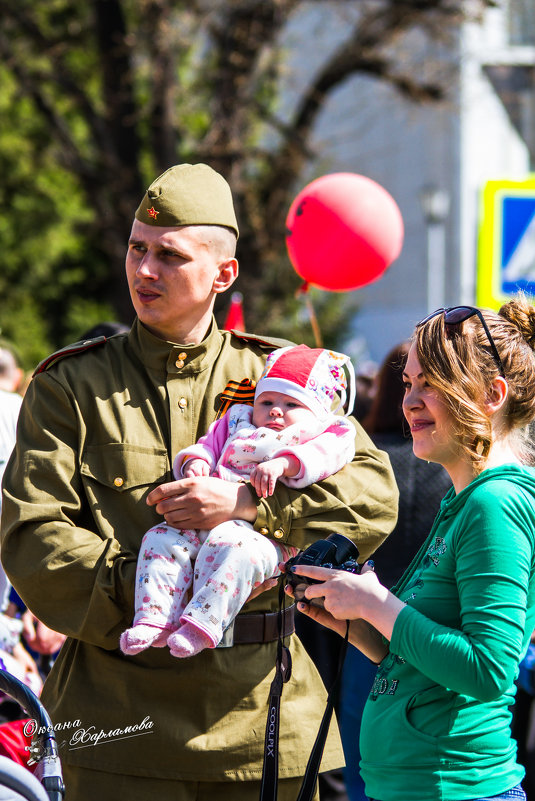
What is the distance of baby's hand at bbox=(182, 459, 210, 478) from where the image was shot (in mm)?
2588

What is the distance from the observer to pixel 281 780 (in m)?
2.62

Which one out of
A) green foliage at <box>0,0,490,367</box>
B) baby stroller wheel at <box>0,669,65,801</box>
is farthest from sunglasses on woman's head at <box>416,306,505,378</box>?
green foliage at <box>0,0,490,367</box>

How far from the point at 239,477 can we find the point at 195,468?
0.14 m

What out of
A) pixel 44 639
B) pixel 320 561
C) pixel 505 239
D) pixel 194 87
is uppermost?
pixel 194 87

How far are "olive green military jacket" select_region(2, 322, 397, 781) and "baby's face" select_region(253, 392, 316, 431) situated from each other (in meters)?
0.13

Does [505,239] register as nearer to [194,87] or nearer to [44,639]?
[44,639]

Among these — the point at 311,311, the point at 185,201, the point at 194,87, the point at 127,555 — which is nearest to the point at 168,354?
the point at 185,201

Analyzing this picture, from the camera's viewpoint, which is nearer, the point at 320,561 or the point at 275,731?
A: the point at 320,561

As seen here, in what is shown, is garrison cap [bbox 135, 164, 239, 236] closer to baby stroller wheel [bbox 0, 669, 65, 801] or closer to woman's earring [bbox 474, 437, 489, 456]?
woman's earring [bbox 474, 437, 489, 456]

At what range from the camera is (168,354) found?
9.19 ft

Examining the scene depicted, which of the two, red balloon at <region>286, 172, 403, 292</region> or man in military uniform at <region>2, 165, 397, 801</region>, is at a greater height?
red balloon at <region>286, 172, 403, 292</region>

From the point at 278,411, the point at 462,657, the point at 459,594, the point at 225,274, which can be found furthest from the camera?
the point at 225,274

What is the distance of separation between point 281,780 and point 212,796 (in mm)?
181

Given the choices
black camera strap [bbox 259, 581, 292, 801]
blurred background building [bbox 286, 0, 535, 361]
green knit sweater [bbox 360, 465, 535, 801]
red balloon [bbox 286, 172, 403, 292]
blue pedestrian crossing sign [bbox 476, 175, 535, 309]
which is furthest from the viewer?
blurred background building [bbox 286, 0, 535, 361]
